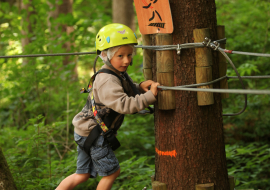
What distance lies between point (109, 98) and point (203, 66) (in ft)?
2.36

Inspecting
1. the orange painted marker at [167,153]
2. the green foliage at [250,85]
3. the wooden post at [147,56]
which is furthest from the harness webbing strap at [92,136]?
the green foliage at [250,85]

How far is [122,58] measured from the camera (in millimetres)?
2096

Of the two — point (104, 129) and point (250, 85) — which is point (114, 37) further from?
point (250, 85)

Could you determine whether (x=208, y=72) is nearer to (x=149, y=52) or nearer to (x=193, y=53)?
(x=193, y=53)

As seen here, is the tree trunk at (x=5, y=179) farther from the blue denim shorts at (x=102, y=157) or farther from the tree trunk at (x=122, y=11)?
the tree trunk at (x=122, y=11)

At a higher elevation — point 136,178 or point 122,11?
point 122,11

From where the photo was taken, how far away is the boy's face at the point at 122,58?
2.08 meters

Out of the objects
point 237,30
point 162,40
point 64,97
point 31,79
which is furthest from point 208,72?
point 237,30

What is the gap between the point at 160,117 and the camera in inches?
82.1

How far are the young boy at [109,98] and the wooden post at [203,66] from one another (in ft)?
1.06

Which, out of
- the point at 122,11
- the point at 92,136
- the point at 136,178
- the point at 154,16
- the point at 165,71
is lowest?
the point at 136,178

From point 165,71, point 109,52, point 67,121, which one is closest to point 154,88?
point 165,71

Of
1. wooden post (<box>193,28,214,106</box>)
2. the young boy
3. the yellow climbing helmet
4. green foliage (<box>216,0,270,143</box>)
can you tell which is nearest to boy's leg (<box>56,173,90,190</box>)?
the young boy

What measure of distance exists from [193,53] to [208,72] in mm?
176
